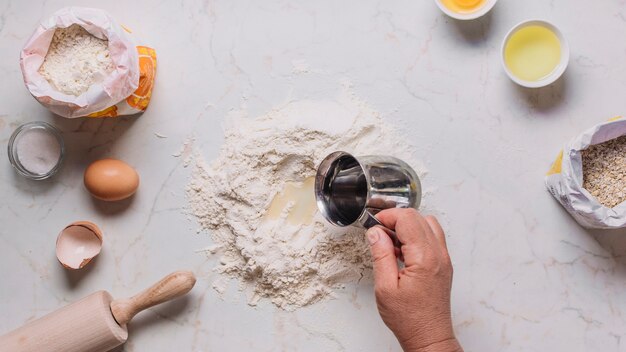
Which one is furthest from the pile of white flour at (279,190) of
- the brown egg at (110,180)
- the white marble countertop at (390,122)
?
the brown egg at (110,180)

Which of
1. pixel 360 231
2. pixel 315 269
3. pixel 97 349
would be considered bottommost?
pixel 97 349

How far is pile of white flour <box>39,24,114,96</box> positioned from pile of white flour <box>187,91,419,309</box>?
317 millimetres

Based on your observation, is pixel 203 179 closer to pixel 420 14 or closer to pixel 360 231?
pixel 360 231

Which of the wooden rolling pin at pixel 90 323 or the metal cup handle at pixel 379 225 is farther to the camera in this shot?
the wooden rolling pin at pixel 90 323

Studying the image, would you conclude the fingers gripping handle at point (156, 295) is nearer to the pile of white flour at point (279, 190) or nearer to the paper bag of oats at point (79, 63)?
the pile of white flour at point (279, 190)

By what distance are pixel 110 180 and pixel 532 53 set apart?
36.9 inches

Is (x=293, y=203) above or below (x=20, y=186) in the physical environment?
above

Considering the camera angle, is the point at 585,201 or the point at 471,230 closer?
the point at 585,201

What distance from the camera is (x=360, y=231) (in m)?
1.39

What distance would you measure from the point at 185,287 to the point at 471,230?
63 cm

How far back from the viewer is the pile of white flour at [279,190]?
1384mm

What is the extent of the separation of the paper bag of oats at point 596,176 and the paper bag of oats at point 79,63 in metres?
0.89

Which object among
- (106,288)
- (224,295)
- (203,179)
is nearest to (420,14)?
(203,179)

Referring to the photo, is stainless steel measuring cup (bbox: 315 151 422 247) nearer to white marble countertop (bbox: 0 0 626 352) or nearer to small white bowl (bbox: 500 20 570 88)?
white marble countertop (bbox: 0 0 626 352)
